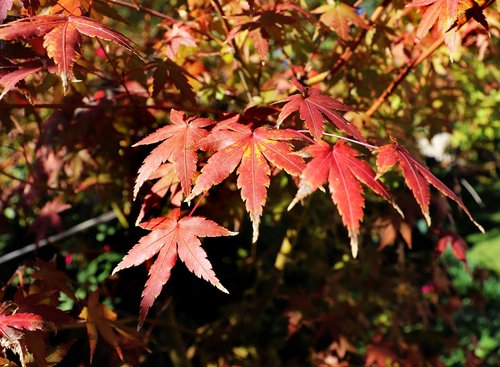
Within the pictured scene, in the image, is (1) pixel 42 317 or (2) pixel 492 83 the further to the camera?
(2) pixel 492 83

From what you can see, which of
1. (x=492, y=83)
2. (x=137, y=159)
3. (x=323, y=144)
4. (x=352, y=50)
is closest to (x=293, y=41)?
(x=352, y=50)

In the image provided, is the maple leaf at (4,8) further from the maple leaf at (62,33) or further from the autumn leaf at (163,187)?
the autumn leaf at (163,187)

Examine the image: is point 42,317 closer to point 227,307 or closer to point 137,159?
point 137,159

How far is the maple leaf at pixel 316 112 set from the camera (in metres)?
1.12

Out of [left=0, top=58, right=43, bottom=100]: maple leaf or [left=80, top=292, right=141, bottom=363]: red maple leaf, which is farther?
[left=80, top=292, right=141, bottom=363]: red maple leaf

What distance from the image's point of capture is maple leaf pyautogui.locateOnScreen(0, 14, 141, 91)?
1074mm

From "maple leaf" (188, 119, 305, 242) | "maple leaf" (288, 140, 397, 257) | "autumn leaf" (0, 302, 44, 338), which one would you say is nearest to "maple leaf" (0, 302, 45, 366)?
"autumn leaf" (0, 302, 44, 338)

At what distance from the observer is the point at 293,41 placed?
2.02 meters

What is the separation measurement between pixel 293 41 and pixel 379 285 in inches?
63.3

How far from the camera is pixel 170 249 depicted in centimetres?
122

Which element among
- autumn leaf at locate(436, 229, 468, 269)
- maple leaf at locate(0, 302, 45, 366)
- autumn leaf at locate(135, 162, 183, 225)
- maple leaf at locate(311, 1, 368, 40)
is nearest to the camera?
maple leaf at locate(0, 302, 45, 366)

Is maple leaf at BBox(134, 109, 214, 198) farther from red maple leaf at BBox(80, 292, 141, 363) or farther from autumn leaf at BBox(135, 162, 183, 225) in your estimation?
red maple leaf at BBox(80, 292, 141, 363)

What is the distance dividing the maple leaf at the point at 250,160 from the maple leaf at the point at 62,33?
0.91 ft

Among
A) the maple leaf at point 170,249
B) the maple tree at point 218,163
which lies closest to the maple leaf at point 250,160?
the maple tree at point 218,163
